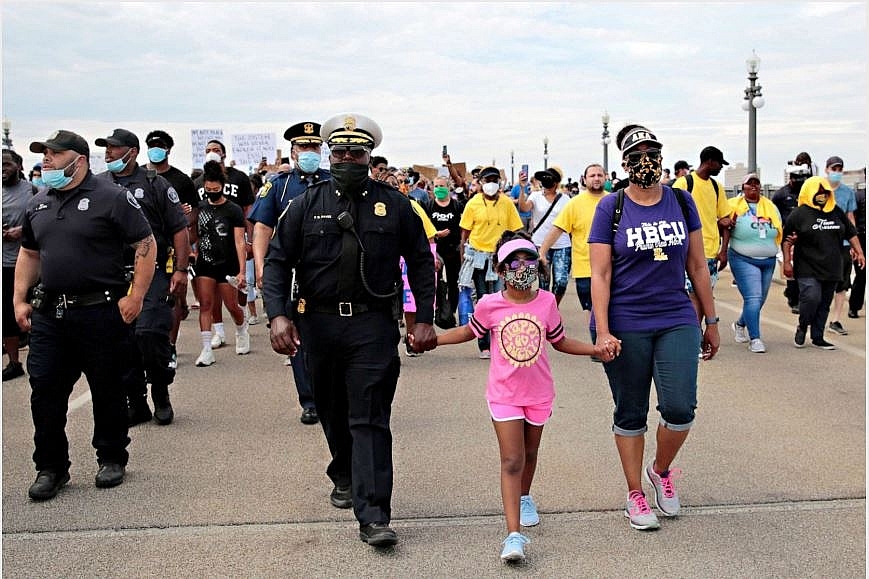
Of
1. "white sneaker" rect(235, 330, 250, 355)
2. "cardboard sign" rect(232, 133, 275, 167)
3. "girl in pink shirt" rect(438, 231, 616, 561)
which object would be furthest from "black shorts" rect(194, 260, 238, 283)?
"cardboard sign" rect(232, 133, 275, 167)

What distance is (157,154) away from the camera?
27.2 feet

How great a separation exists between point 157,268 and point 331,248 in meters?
2.61

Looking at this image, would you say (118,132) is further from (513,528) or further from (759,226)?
(759,226)

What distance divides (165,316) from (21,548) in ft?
8.53

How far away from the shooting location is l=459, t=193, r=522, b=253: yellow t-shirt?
10266 millimetres

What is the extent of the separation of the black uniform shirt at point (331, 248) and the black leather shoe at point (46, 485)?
1.73 metres

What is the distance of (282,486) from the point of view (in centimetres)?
548

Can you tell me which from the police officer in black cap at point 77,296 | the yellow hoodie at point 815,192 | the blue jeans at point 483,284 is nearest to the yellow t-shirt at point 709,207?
the yellow hoodie at point 815,192

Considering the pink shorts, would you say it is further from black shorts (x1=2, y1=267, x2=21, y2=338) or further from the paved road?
black shorts (x1=2, y1=267, x2=21, y2=338)

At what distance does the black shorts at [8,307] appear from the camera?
902cm

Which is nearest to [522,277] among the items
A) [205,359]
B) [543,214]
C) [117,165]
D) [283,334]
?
[283,334]

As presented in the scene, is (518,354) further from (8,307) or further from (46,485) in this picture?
(8,307)

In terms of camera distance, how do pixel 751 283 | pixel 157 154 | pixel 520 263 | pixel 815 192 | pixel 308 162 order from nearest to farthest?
pixel 520 263 → pixel 308 162 → pixel 157 154 → pixel 751 283 → pixel 815 192

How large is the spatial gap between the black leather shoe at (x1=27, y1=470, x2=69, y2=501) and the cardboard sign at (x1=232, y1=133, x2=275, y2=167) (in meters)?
12.5
